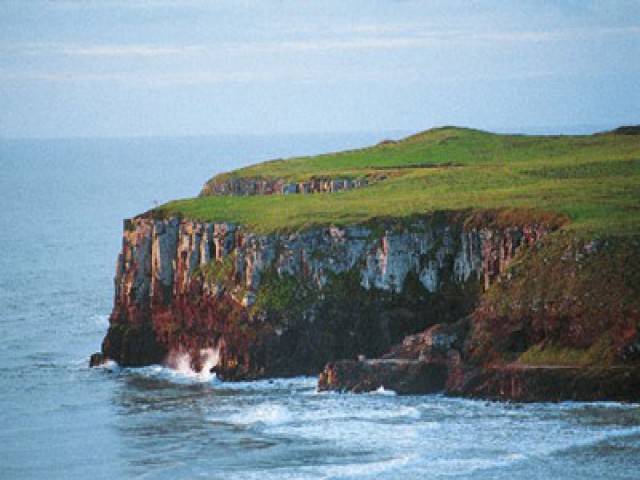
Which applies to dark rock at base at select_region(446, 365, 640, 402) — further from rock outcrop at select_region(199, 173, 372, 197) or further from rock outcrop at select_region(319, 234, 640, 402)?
rock outcrop at select_region(199, 173, 372, 197)

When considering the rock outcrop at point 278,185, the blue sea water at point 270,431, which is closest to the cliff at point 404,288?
the blue sea water at point 270,431

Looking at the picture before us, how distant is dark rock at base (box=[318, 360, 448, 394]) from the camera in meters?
85.9

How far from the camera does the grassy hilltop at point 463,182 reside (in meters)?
97.2

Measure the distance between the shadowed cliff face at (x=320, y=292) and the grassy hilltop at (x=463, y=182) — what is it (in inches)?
78.4

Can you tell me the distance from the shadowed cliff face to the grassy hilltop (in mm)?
1990

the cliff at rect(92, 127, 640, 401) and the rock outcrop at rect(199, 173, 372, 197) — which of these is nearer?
the cliff at rect(92, 127, 640, 401)

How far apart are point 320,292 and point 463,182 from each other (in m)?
22.1

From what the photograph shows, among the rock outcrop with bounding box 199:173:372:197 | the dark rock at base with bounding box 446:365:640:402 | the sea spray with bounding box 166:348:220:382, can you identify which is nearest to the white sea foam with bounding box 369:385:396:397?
the dark rock at base with bounding box 446:365:640:402

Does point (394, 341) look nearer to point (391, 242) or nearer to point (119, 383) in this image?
point (391, 242)

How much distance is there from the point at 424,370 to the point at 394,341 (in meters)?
5.95

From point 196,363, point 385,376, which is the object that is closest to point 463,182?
point 196,363

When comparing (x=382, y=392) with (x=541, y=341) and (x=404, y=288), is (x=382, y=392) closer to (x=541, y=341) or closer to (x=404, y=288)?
(x=541, y=341)

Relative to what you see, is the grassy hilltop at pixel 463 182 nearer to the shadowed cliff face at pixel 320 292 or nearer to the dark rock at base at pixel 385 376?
the shadowed cliff face at pixel 320 292

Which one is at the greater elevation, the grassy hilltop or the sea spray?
the grassy hilltop
